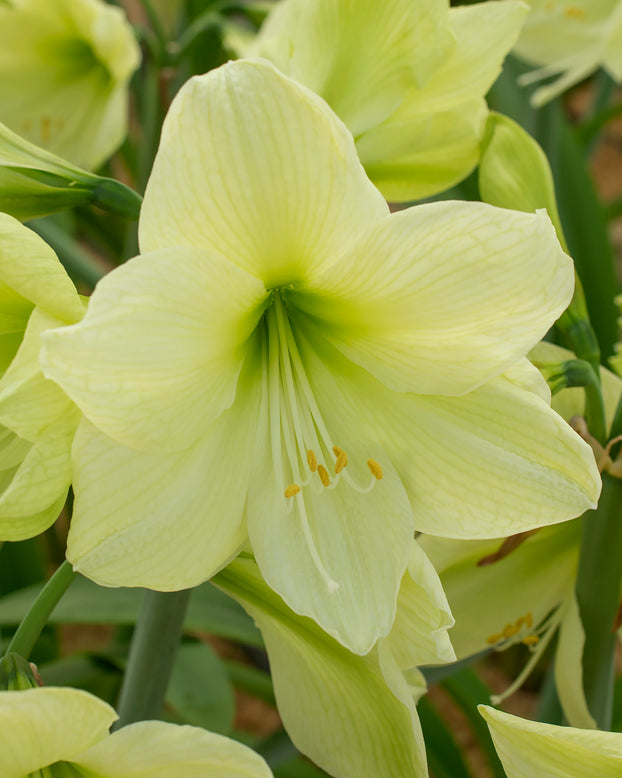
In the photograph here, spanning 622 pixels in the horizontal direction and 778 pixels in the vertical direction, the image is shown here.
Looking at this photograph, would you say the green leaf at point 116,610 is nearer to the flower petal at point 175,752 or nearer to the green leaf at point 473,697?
the green leaf at point 473,697

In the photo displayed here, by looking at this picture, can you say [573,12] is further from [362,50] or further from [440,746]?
[440,746]

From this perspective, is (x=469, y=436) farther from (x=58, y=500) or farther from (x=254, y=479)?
(x=58, y=500)

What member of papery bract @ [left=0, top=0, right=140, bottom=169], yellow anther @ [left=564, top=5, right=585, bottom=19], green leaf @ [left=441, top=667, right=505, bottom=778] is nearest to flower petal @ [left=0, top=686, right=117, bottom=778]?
green leaf @ [left=441, top=667, right=505, bottom=778]

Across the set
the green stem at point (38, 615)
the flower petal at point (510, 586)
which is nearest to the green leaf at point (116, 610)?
the flower petal at point (510, 586)

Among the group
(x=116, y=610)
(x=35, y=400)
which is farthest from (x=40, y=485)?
(x=116, y=610)

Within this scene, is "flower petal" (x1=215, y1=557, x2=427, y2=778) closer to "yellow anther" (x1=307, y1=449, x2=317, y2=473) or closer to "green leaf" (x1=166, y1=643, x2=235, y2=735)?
"yellow anther" (x1=307, y1=449, x2=317, y2=473)

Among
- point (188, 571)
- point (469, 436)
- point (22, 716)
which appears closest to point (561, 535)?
point (469, 436)
